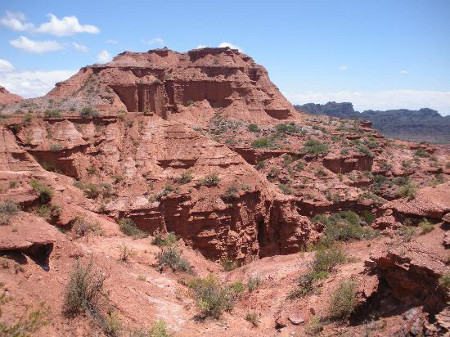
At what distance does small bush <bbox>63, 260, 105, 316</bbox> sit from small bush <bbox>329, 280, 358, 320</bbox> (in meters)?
5.91

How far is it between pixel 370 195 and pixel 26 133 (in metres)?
25.7

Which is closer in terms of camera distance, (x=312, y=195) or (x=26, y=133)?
(x=26, y=133)

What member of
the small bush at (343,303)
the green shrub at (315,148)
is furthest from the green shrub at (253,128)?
the small bush at (343,303)

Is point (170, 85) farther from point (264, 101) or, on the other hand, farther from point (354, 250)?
point (354, 250)

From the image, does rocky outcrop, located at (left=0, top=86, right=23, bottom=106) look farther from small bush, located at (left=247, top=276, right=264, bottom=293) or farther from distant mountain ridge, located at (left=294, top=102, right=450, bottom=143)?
distant mountain ridge, located at (left=294, top=102, right=450, bottom=143)

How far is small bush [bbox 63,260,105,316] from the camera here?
9.17 metres

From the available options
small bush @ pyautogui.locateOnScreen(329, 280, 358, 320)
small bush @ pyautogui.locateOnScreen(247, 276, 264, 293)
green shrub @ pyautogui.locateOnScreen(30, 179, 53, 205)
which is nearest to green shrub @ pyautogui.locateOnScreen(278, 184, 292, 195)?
small bush @ pyautogui.locateOnScreen(247, 276, 264, 293)

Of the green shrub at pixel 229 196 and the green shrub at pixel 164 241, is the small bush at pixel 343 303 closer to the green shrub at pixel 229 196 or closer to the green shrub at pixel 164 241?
the green shrub at pixel 164 241

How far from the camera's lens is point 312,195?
32219 millimetres

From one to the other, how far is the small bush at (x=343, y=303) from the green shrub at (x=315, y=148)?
29.0 meters

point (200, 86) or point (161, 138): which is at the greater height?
point (200, 86)

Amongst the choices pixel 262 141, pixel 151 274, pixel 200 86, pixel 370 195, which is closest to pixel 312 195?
pixel 370 195

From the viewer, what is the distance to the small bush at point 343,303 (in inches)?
404

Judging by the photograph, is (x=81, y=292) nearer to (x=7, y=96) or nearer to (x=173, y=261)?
(x=173, y=261)
